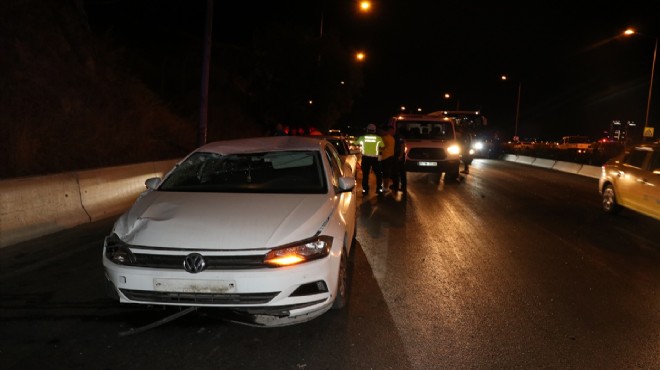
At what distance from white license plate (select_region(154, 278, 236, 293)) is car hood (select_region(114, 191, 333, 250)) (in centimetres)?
26

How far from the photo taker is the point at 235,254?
4176 mm

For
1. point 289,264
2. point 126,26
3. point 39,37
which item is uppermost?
point 126,26

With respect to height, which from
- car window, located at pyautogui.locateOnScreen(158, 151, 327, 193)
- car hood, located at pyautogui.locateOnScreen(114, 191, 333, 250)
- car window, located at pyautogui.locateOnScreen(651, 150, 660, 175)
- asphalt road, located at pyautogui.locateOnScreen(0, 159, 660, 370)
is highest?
car window, located at pyautogui.locateOnScreen(651, 150, 660, 175)

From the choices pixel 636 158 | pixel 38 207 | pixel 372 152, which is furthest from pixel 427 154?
pixel 38 207

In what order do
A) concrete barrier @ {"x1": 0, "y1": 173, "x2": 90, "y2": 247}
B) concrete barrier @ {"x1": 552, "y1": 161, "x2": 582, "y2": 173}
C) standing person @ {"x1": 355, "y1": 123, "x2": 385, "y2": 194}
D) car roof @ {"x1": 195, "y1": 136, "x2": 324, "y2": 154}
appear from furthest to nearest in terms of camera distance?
concrete barrier @ {"x1": 552, "y1": 161, "x2": 582, "y2": 173} < standing person @ {"x1": 355, "y1": 123, "x2": 385, "y2": 194} < concrete barrier @ {"x1": 0, "y1": 173, "x2": 90, "y2": 247} < car roof @ {"x1": 195, "y1": 136, "x2": 324, "y2": 154}

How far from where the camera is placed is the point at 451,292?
5.82m

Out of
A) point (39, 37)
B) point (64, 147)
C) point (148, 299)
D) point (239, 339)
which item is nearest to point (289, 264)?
point (239, 339)

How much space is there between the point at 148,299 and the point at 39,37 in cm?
1494

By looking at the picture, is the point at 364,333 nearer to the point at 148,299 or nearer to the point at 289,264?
the point at 289,264

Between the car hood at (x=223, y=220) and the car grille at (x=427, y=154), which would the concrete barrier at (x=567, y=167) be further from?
the car hood at (x=223, y=220)

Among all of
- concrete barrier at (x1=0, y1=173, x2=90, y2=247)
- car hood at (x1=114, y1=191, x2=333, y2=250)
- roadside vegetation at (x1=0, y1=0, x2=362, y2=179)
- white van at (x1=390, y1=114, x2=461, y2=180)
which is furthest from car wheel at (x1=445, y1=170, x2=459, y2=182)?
car hood at (x1=114, y1=191, x2=333, y2=250)

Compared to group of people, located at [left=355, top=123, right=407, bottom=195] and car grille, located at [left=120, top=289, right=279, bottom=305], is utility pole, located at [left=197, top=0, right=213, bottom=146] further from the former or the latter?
car grille, located at [left=120, top=289, right=279, bottom=305]

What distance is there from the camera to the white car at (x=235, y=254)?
4.16 metres

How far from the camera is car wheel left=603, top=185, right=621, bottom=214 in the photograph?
11.1 meters
